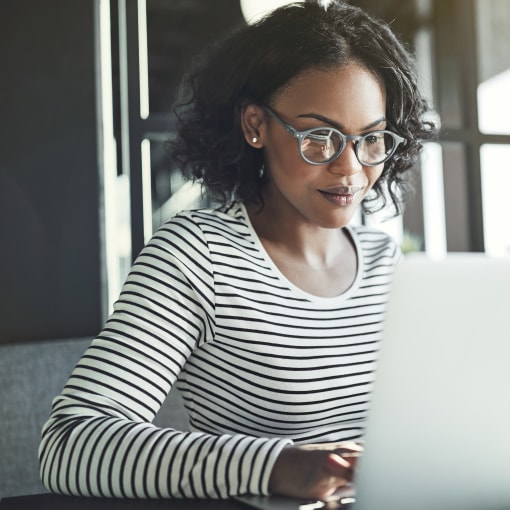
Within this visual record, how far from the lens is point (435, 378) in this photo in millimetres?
513

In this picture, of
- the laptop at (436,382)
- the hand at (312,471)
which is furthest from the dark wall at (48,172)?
the laptop at (436,382)

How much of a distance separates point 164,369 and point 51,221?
3.17ft

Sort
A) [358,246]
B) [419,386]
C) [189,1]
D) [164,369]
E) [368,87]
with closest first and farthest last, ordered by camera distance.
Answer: [419,386] < [164,369] < [368,87] < [358,246] < [189,1]

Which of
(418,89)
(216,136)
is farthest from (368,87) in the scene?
(216,136)

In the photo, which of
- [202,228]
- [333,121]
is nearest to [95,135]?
[202,228]

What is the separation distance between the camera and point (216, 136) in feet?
4.54

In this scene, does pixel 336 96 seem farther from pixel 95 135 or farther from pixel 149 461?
pixel 95 135

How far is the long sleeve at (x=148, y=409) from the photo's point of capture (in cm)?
74

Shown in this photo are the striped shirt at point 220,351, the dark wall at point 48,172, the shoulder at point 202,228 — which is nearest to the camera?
the striped shirt at point 220,351

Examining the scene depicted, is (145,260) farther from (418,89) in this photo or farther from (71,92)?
(71,92)

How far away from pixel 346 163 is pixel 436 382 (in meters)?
0.69

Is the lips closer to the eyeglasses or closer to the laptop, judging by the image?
the eyeglasses

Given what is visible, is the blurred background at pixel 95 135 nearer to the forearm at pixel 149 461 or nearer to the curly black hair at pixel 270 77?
the curly black hair at pixel 270 77

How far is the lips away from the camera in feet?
3.83
